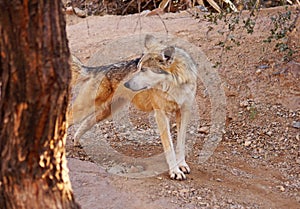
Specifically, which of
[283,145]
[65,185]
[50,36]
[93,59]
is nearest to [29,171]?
[65,185]

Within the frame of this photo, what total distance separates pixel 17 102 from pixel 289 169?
3.79 metres

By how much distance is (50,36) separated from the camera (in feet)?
7.37

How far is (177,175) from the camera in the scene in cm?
489

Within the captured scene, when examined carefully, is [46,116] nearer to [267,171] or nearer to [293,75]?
[267,171]

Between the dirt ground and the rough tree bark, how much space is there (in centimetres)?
159

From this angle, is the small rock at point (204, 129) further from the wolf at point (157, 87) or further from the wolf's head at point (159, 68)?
the wolf's head at point (159, 68)

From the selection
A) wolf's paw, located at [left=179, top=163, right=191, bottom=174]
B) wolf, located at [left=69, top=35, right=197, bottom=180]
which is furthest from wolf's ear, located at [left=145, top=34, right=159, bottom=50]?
wolf's paw, located at [left=179, top=163, right=191, bottom=174]

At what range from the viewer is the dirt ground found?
4.41 metres

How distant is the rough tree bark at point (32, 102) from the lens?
2195 mm

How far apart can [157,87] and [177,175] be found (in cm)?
87

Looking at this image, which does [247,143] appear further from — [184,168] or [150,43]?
[150,43]

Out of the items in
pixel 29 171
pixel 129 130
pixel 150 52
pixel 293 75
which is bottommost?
pixel 129 130

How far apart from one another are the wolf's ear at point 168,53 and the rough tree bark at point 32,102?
238 centimetres

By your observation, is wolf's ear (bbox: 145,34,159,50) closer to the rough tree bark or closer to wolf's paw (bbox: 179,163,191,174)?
wolf's paw (bbox: 179,163,191,174)
